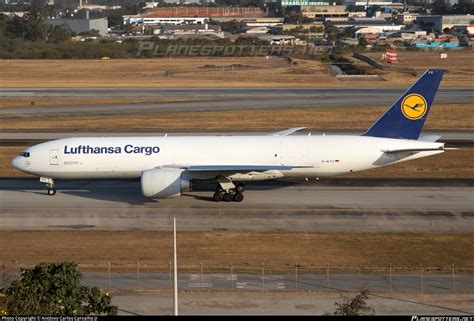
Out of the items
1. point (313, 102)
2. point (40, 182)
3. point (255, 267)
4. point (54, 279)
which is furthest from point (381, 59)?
point (54, 279)

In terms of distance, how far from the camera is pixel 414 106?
50.1 meters

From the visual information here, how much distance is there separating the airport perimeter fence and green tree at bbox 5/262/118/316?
9.87 metres

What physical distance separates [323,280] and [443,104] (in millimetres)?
56513

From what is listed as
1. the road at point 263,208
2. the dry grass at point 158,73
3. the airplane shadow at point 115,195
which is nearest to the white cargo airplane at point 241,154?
the airplane shadow at point 115,195

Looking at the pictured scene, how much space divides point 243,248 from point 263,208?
779cm

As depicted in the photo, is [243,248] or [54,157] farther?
[54,157]

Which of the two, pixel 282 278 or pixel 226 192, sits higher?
pixel 226 192

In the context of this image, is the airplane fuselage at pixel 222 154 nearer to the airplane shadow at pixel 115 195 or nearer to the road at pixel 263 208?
the airplane shadow at pixel 115 195

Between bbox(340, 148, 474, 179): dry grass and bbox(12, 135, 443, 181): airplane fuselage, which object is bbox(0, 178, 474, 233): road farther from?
bbox(340, 148, 474, 179): dry grass

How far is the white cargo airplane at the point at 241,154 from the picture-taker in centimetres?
4847

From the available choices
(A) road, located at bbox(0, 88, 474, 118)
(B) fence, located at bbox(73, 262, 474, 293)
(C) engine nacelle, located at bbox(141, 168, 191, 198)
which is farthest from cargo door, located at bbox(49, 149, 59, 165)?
(A) road, located at bbox(0, 88, 474, 118)

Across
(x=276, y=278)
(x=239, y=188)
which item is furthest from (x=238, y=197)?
(x=276, y=278)

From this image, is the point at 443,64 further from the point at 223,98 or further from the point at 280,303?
the point at 280,303

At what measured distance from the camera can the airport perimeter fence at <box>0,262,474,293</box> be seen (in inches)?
1312
